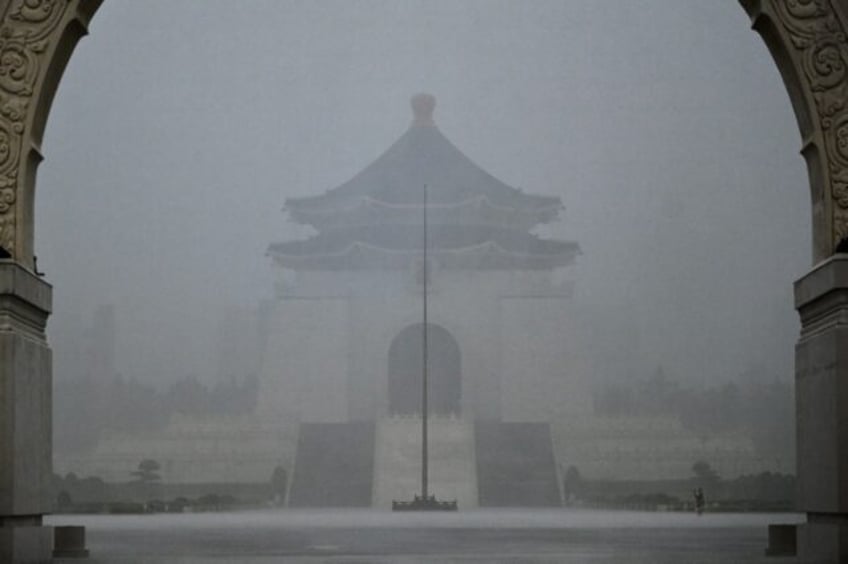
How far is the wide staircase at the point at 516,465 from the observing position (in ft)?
93.5

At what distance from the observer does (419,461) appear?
2934 cm

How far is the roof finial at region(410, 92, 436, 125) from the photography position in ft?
111

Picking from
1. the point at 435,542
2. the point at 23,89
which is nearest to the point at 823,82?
the point at 23,89

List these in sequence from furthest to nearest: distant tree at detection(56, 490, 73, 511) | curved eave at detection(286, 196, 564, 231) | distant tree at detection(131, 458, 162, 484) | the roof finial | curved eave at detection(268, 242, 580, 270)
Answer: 1. curved eave at detection(286, 196, 564, 231)
2. curved eave at detection(268, 242, 580, 270)
3. the roof finial
4. distant tree at detection(131, 458, 162, 484)
5. distant tree at detection(56, 490, 73, 511)

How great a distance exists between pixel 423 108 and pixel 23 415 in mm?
27548

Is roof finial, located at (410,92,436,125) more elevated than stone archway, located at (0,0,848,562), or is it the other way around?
roof finial, located at (410,92,436,125)

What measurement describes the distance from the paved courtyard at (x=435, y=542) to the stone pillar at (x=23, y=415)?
1.86 metres

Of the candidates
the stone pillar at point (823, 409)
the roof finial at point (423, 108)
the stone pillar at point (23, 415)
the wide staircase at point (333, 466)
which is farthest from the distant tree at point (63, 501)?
the stone pillar at point (823, 409)

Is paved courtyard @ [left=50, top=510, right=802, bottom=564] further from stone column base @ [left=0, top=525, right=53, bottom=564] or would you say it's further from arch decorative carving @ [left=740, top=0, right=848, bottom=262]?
arch decorative carving @ [left=740, top=0, right=848, bottom=262]

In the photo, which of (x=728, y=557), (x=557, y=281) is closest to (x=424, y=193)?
(x=557, y=281)

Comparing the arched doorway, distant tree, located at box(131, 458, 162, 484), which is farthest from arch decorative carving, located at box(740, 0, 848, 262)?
the arched doorway

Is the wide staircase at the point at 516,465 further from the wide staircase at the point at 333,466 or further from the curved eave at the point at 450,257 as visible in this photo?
the curved eave at the point at 450,257

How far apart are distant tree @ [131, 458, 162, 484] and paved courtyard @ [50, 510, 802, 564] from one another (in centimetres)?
1030

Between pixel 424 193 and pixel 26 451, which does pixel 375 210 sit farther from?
pixel 26 451
